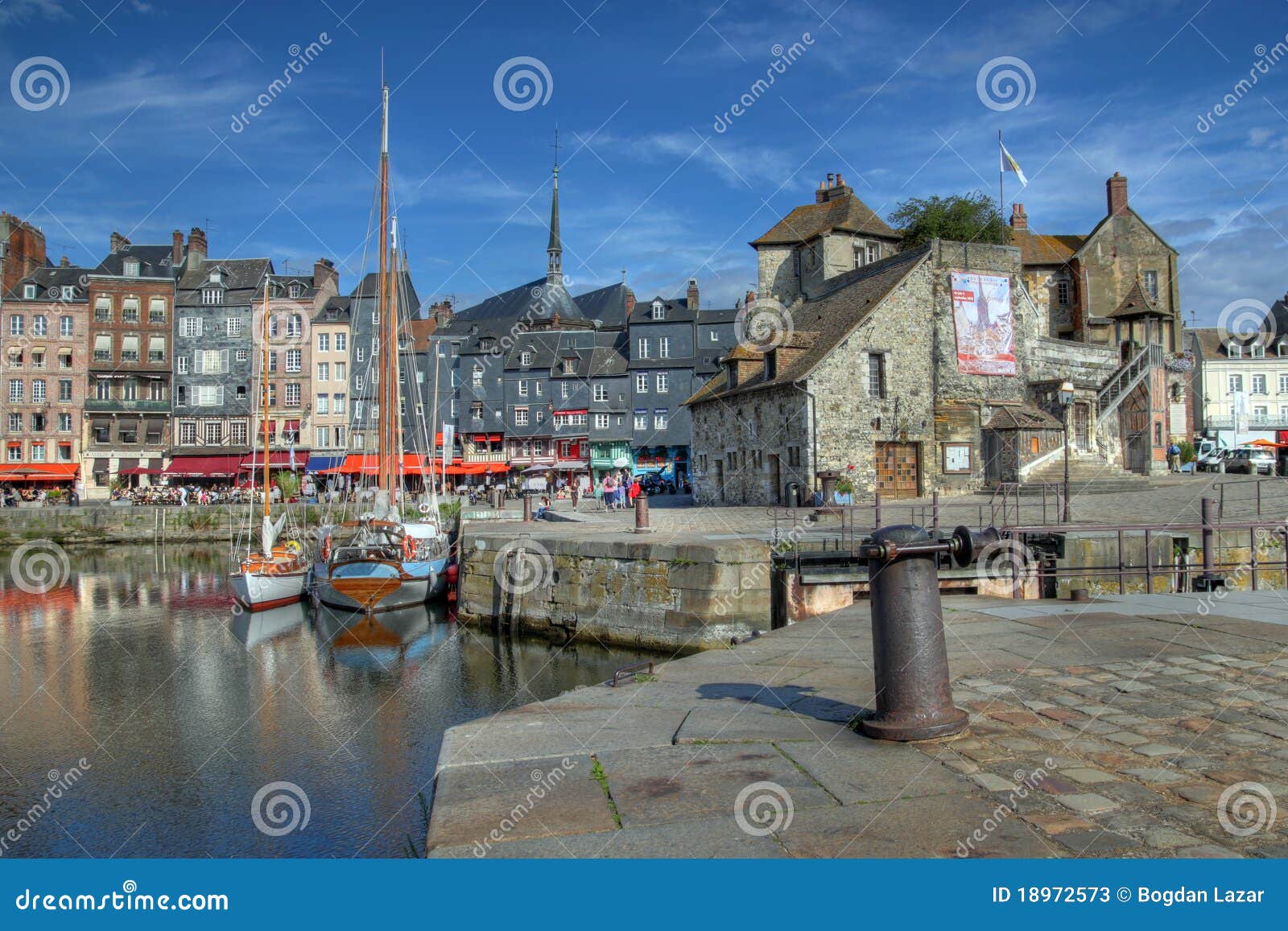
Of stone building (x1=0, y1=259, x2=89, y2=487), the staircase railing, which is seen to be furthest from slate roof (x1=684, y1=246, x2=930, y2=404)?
stone building (x1=0, y1=259, x2=89, y2=487)

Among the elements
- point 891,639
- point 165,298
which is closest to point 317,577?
point 891,639

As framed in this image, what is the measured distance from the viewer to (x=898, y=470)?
105ft

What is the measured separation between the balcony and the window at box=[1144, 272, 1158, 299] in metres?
62.5

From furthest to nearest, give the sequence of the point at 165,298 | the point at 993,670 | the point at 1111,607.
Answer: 1. the point at 165,298
2. the point at 1111,607
3. the point at 993,670

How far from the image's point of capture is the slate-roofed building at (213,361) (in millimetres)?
62531

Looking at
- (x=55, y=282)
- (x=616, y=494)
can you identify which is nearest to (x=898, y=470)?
(x=616, y=494)

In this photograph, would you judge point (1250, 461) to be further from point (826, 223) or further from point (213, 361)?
point (213, 361)

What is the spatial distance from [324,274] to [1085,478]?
54.4 meters

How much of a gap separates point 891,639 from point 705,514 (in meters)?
23.9

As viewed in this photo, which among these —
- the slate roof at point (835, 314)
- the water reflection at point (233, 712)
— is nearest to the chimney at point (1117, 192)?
the slate roof at point (835, 314)

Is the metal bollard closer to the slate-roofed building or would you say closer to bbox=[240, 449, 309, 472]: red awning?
bbox=[240, 449, 309, 472]: red awning

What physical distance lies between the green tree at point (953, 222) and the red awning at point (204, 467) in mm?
45018

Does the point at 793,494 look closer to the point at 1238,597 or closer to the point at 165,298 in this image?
the point at 1238,597

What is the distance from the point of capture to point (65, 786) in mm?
11430
